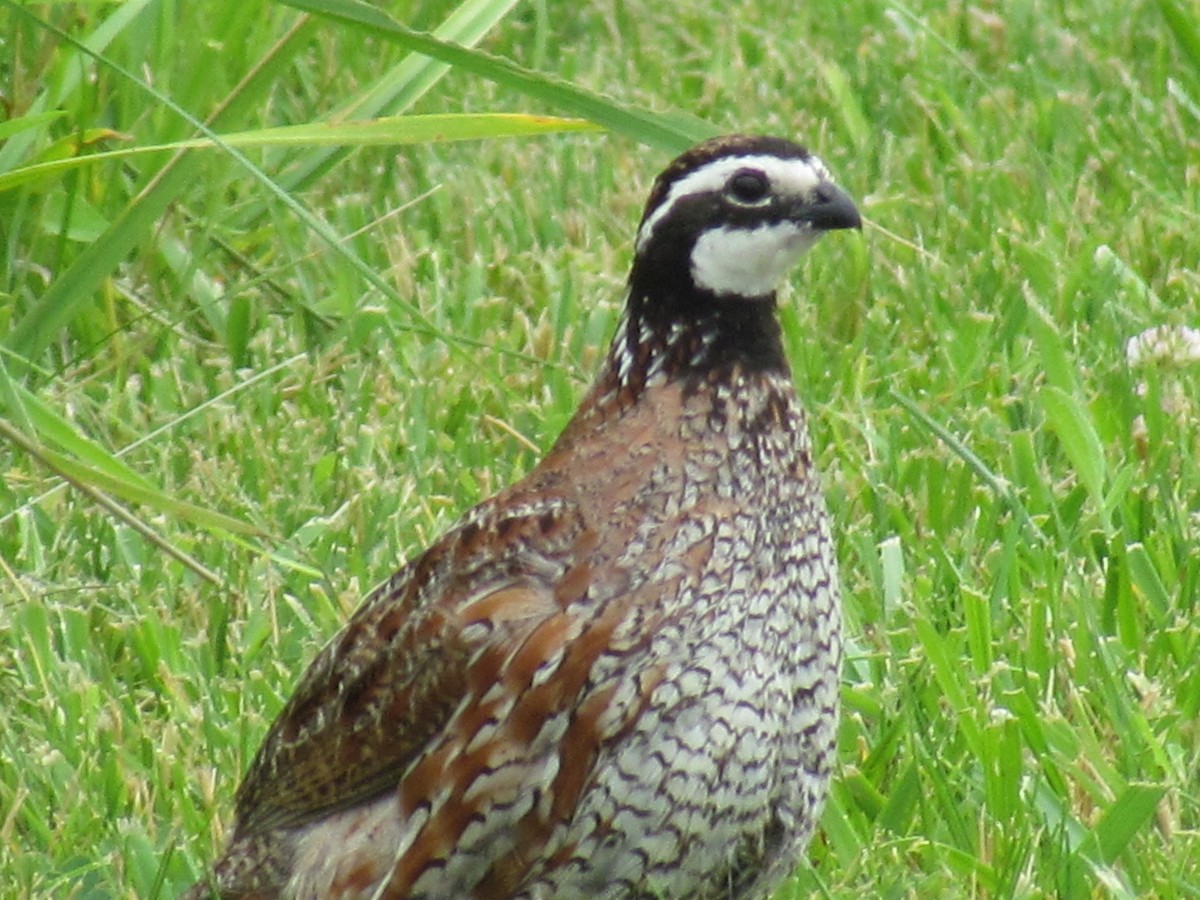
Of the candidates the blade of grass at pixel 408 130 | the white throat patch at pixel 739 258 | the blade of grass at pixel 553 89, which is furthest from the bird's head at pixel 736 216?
the blade of grass at pixel 408 130

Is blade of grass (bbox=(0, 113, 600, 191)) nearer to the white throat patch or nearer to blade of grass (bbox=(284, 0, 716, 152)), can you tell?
blade of grass (bbox=(284, 0, 716, 152))

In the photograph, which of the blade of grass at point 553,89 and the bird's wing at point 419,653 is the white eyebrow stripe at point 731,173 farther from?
the bird's wing at point 419,653

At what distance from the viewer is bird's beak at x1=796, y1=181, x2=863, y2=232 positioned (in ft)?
13.4

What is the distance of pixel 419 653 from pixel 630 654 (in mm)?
364

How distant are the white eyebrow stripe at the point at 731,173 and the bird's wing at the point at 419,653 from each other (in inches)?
19.4

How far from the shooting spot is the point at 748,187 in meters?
4.05

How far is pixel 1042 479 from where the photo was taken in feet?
17.4

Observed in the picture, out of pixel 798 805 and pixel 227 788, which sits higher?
pixel 798 805

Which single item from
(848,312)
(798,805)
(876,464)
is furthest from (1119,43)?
(798,805)

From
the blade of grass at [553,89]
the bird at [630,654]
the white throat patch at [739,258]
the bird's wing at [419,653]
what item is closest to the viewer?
the bird at [630,654]

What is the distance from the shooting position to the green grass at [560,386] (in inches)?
169

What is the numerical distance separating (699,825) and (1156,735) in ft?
3.36

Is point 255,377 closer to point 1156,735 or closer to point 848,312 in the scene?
point 848,312

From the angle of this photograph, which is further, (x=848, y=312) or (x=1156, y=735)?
(x=848, y=312)
